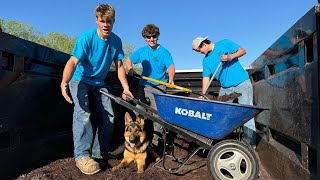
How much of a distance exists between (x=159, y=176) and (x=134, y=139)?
0.77m

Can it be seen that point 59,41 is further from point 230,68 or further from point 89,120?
point 89,120

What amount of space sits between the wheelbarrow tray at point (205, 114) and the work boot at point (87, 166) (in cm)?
98

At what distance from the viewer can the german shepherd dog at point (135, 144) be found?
14.1 ft

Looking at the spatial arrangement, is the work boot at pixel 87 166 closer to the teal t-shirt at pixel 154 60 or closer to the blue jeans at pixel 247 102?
the teal t-shirt at pixel 154 60

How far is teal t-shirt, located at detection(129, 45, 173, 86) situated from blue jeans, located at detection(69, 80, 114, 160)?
1232mm

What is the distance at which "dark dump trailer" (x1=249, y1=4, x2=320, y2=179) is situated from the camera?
2158 mm

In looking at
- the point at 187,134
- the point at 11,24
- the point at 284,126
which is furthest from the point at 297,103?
the point at 11,24

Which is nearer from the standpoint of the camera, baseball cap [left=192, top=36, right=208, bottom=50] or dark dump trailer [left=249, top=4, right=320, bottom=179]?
dark dump trailer [left=249, top=4, right=320, bottom=179]

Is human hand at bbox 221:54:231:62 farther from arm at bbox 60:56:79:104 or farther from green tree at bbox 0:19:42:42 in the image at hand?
green tree at bbox 0:19:42:42

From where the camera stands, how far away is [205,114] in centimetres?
350

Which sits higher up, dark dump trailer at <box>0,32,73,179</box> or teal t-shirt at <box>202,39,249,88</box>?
teal t-shirt at <box>202,39,249,88</box>

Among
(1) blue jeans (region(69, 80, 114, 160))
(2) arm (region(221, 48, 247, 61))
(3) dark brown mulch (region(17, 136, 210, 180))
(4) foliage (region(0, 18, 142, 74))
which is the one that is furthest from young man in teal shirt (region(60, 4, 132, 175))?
(4) foliage (region(0, 18, 142, 74))

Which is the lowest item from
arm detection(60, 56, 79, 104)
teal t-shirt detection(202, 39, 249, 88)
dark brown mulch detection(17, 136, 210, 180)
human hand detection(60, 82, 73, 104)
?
dark brown mulch detection(17, 136, 210, 180)

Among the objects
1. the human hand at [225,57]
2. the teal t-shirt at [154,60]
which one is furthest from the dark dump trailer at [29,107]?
the human hand at [225,57]
